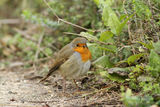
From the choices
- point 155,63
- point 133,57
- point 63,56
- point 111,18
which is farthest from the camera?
point 63,56

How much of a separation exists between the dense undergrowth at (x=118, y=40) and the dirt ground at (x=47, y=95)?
311 millimetres

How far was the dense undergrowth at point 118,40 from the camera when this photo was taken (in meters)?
2.95

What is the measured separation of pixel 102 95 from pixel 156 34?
3.41ft

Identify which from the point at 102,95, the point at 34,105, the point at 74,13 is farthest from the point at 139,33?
the point at 74,13

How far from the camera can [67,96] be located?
3785 millimetres

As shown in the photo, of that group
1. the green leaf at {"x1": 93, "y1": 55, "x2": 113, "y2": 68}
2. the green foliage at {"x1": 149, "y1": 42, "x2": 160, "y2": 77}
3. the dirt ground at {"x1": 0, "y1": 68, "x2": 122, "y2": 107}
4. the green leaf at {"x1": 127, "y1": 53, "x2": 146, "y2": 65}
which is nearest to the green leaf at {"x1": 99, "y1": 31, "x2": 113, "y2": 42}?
the green leaf at {"x1": 93, "y1": 55, "x2": 113, "y2": 68}

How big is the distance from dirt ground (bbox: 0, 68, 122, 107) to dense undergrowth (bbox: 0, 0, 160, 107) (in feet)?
1.02

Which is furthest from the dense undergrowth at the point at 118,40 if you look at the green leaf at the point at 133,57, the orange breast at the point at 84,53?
the orange breast at the point at 84,53

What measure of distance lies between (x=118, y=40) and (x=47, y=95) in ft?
4.28

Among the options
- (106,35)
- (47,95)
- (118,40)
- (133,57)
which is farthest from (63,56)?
(133,57)

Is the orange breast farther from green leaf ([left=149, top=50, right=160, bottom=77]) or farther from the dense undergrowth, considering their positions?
green leaf ([left=149, top=50, right=160, bottom=77])

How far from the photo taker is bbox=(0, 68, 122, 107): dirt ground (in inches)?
126

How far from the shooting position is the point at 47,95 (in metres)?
3.88

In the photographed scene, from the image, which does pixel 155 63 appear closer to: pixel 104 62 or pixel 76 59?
pixel 104 62
